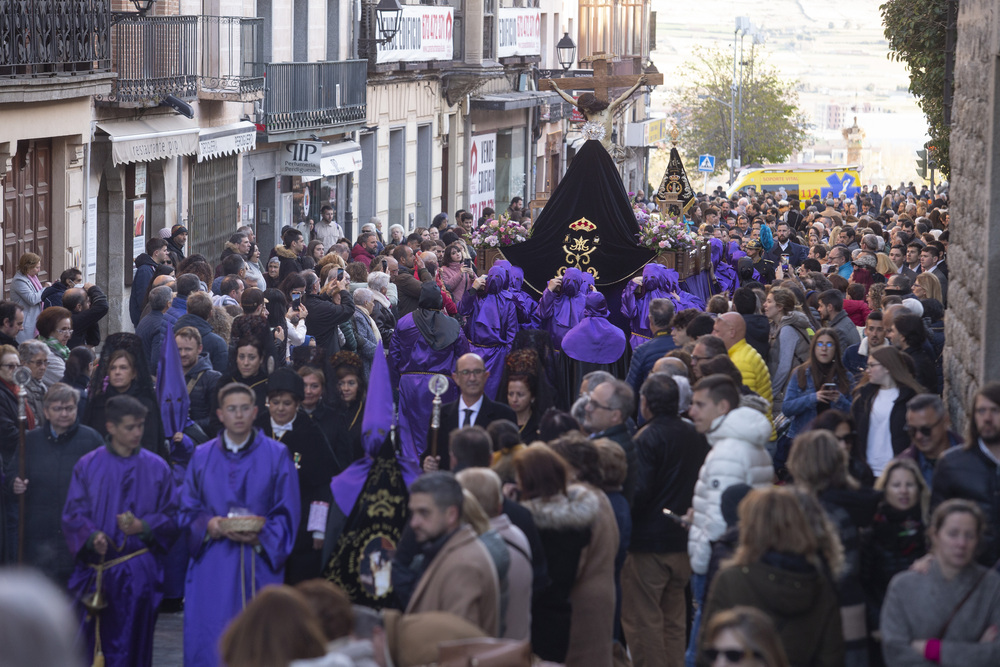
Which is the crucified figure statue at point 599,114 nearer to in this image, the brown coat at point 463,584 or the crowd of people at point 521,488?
the crowd of people at point 521,488

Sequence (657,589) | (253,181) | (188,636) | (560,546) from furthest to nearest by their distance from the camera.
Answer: (253,181), (657,589), (188,636), (560,546)

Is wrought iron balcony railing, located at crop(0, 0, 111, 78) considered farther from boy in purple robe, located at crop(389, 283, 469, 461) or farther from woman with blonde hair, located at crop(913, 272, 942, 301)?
woman with blonde hair, located at crop(913, 272, 942, 301)

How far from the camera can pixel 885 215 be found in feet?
96.0

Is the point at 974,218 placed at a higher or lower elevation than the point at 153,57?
lower

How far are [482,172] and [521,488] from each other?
31629mm

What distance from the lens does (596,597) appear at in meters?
7.11

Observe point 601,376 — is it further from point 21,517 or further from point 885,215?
point 885,215

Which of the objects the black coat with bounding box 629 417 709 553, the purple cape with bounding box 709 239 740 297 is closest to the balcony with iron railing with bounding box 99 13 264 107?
the purple cape with bounding box 709 239 740 297

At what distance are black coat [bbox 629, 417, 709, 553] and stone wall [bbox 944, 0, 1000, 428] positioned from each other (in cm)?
176

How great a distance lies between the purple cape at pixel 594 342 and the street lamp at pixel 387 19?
17479 mm

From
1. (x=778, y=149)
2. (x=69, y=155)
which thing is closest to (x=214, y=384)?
(x=69, y=155)

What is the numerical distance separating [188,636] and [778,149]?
66518mm

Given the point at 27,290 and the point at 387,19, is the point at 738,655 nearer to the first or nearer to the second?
the point at 27,290

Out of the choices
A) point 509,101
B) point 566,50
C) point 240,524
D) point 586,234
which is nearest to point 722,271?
point 586,234
